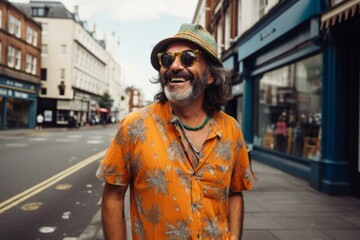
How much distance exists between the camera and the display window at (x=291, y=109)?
8.84 m

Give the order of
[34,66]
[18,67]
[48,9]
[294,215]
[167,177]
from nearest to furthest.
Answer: [167,177], [294,215], [18,67], [34,66], [48,9]

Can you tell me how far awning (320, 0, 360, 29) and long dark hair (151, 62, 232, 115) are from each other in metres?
4.55

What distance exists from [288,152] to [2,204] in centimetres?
811

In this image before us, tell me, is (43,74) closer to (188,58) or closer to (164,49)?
(164,49)

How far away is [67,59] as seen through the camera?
1658 inches

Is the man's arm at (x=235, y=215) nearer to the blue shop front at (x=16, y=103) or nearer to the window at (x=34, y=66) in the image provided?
the blue shop front at (x=16, y=103)

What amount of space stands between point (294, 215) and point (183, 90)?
4385 millimetres

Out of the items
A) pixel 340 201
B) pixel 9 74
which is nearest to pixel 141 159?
pixel 340 201

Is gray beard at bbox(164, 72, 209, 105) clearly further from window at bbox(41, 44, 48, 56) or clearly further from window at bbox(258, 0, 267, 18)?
window at bbox(41, 44, 48, 56)

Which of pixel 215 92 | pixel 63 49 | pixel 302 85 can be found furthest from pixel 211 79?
pixel 63 49

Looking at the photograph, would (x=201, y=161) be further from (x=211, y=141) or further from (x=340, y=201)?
(x=340, y=201)

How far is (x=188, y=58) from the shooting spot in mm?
1882

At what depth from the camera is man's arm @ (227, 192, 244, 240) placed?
1885 mm

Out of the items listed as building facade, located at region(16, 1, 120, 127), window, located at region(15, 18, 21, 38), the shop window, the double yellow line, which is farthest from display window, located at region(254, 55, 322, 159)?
the shop window
